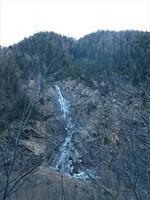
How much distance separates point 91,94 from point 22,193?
91.8 feet

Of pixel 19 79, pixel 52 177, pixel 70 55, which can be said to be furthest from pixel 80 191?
pixel 70 55

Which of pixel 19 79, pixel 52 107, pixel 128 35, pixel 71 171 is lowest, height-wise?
pixel 71 171

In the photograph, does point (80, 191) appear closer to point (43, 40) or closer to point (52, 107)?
point (52, 107)

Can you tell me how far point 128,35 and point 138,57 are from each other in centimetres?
1160

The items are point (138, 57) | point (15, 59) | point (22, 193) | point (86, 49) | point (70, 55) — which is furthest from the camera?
point (86, 49)

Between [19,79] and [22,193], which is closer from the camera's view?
[22,193]

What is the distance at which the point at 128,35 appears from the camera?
263 ft

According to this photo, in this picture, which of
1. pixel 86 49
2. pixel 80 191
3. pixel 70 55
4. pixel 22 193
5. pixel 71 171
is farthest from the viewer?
pixel 86 49

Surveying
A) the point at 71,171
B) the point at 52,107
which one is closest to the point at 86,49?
the point at 52,107

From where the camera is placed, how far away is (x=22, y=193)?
113 ft

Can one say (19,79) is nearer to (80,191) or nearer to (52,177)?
(52,177)

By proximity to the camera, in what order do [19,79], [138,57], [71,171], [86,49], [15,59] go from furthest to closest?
[86,49] < [138,57] < [15,59] < [19,79] < [71,171]

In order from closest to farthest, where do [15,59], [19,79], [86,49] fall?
[19,79] → [15,59] → [86,49]

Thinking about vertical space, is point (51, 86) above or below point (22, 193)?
above
